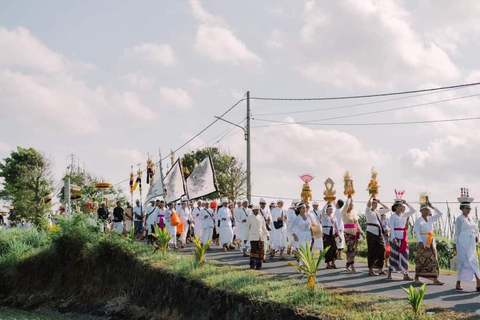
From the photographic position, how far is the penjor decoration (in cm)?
1895

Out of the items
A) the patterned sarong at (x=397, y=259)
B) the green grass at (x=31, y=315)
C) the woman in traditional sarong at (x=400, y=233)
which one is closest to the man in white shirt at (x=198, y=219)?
the green grass at (x=31, y=315)

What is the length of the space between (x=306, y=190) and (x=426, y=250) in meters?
6.09

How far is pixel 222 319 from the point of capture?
13039 millimetres

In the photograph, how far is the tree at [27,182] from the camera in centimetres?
4972

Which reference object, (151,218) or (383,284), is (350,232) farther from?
(151,218)

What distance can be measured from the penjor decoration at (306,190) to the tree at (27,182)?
35.9 meters

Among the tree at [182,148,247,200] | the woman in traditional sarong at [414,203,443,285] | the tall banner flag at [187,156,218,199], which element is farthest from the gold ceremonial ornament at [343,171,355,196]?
the tree at [182,148,247,200]

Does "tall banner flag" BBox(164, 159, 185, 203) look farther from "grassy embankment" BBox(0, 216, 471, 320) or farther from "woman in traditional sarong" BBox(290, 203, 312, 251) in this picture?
"woman in traditional sarong" BBox(290, 203, 312, 251)

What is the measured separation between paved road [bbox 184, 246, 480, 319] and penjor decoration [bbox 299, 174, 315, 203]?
2.24 m

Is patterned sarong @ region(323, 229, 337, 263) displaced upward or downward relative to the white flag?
downward

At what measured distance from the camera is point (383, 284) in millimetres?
13570

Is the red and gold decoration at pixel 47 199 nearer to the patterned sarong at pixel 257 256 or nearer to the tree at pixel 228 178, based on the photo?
the tree at pixel 228 178

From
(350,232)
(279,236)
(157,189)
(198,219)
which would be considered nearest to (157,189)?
(157,189)

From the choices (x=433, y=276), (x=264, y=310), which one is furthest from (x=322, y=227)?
(x=264, y=310)
